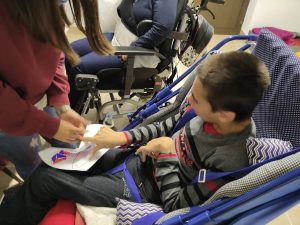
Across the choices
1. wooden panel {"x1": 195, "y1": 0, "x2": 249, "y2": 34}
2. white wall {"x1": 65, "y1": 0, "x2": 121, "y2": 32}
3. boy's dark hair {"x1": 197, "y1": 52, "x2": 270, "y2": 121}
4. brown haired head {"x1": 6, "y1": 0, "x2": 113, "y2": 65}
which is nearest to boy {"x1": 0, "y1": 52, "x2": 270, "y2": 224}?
boy's dark hair {"x1": 197, "y1": 52, "x2": 270, "y2": 121}

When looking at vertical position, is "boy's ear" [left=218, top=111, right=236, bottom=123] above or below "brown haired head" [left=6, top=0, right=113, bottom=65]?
below

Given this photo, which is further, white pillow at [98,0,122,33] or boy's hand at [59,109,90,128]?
white pillow at [98,0,122,33]

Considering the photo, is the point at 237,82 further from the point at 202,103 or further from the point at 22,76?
the point at 22,76

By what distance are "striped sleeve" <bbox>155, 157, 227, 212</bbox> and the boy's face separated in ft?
0.63

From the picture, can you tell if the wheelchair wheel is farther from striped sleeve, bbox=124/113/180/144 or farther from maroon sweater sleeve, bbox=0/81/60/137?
maroon sweater sleeve, bbox=0/81/60/137

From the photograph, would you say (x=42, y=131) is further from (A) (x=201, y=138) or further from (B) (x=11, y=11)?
(A) (x=201, y=138)

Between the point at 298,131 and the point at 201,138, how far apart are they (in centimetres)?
29

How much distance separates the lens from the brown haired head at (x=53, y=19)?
2.19 ft

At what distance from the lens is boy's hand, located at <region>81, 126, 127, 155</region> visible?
107 cm

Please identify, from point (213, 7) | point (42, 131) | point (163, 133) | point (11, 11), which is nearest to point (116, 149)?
point (163, 133)

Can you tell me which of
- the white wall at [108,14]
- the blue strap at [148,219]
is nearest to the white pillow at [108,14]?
the white wall at [108,14]

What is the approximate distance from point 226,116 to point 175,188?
30 centimetres

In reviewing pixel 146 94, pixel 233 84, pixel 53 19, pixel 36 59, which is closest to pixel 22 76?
pixel 36 59

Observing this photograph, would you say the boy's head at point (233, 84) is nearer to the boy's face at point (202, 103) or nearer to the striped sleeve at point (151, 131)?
the boy's face at point (202, 103)
